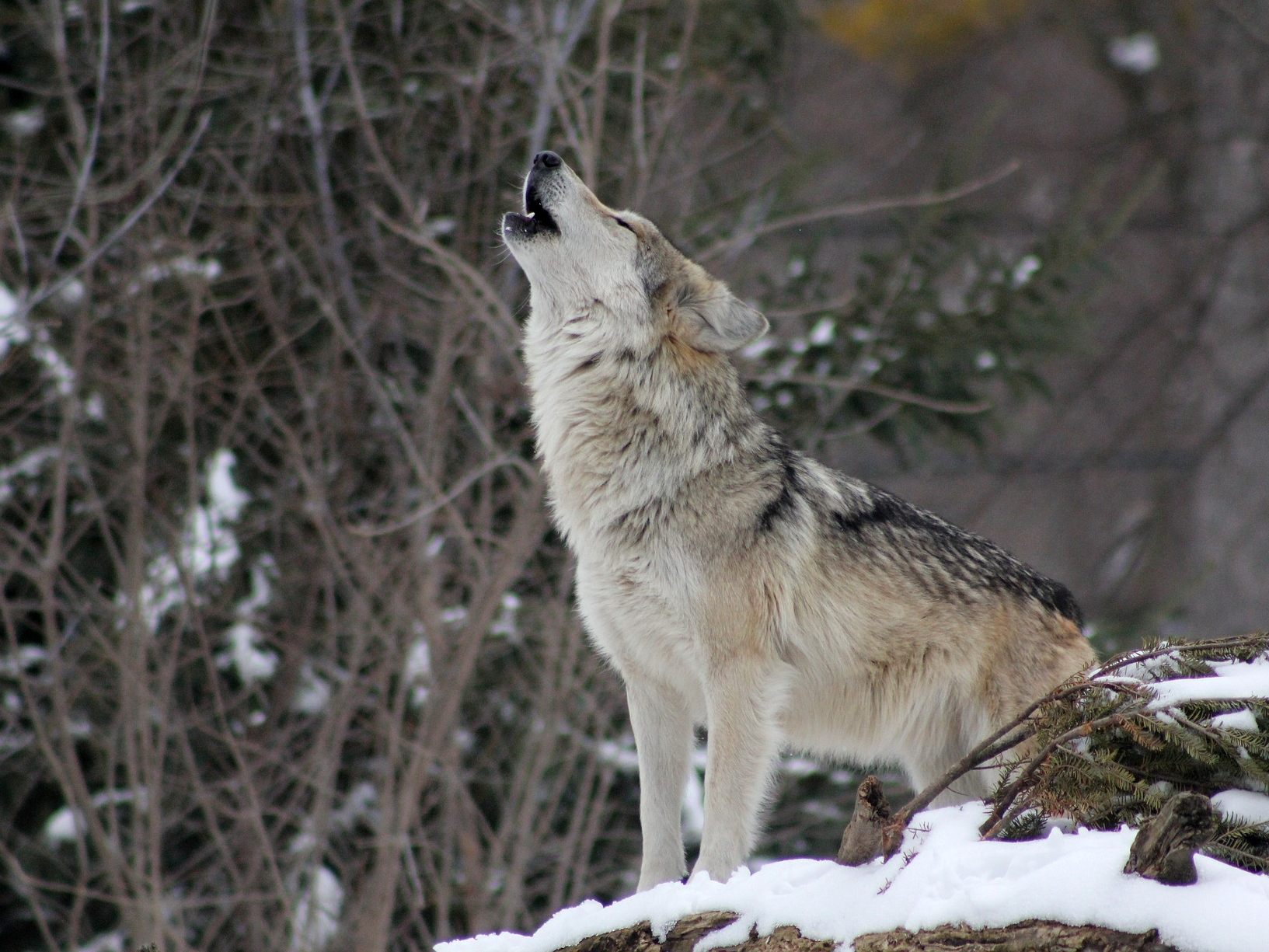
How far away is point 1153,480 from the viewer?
17750mm

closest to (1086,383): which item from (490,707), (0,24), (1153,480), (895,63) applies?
(1153,480)

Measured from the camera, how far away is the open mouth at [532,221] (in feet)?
15.9

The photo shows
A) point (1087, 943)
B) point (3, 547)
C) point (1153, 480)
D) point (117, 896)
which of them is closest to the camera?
point (1087, 943)

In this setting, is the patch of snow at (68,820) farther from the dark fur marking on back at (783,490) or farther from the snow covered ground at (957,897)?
the snow covered ground at (957,897)

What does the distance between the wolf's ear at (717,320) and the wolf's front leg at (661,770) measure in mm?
1272

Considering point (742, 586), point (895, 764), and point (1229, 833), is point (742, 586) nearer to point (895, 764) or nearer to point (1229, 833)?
point (895, 764)

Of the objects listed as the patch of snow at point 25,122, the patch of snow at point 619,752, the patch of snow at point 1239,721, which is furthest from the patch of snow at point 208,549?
the patch of snow at point 1239,721

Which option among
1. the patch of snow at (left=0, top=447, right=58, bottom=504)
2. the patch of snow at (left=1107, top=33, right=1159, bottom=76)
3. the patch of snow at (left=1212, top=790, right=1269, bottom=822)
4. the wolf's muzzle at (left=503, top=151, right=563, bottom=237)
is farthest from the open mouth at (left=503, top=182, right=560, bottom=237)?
the patch of snow at (left=1107, top=33, right=1159, bottom=76)

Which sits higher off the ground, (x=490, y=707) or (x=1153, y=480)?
(x=1153, y=480)

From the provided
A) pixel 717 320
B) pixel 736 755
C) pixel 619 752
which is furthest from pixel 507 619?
pixel 736 755

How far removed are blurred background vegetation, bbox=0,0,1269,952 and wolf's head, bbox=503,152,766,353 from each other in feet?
6.64

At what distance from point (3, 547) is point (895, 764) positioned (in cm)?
537

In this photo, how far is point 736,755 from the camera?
14.2 ft

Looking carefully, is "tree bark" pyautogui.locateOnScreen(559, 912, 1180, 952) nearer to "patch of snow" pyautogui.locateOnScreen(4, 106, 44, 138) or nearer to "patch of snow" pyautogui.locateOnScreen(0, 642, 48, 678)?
"patch of snow" pyautogui.locateOnScreen(0, 642, 48, 678)
